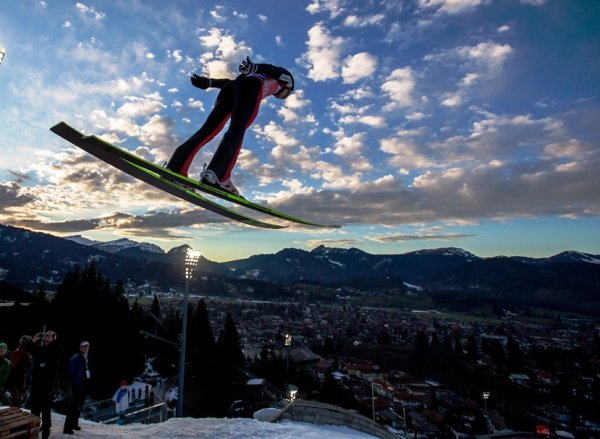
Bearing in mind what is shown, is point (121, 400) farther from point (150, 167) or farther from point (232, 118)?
point (232, 118)

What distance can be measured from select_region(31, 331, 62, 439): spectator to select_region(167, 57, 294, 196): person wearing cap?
402 cm

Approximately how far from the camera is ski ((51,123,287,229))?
4.33m

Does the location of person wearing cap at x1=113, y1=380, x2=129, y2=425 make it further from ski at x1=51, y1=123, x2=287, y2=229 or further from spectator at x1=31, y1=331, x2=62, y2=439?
ski at x1=51, y1=123, x2=287, y2=229

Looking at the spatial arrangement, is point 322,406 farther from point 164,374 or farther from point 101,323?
point 164,374

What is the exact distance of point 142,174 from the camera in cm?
517

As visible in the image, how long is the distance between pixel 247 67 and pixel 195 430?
7815 millimetres

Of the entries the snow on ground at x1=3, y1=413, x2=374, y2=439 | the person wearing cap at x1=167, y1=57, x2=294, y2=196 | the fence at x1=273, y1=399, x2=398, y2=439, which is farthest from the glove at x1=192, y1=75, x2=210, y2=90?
the fence at x1=273, y1=399, x2=398, y2=439

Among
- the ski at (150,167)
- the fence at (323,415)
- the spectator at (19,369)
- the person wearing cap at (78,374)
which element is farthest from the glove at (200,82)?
the fence at (323,415)

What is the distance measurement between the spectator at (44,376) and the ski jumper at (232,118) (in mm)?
4008

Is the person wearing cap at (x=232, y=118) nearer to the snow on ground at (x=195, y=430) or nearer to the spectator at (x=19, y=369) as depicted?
the spectator at (x=19, y=369)

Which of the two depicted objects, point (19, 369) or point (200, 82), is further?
point (19, 369)

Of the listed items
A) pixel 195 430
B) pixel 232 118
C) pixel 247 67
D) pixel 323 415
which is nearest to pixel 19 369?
pixel 195 430

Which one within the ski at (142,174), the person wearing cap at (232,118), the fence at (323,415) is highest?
the person wearing cap at (232,118)

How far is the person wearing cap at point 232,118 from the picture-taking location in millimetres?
5496
